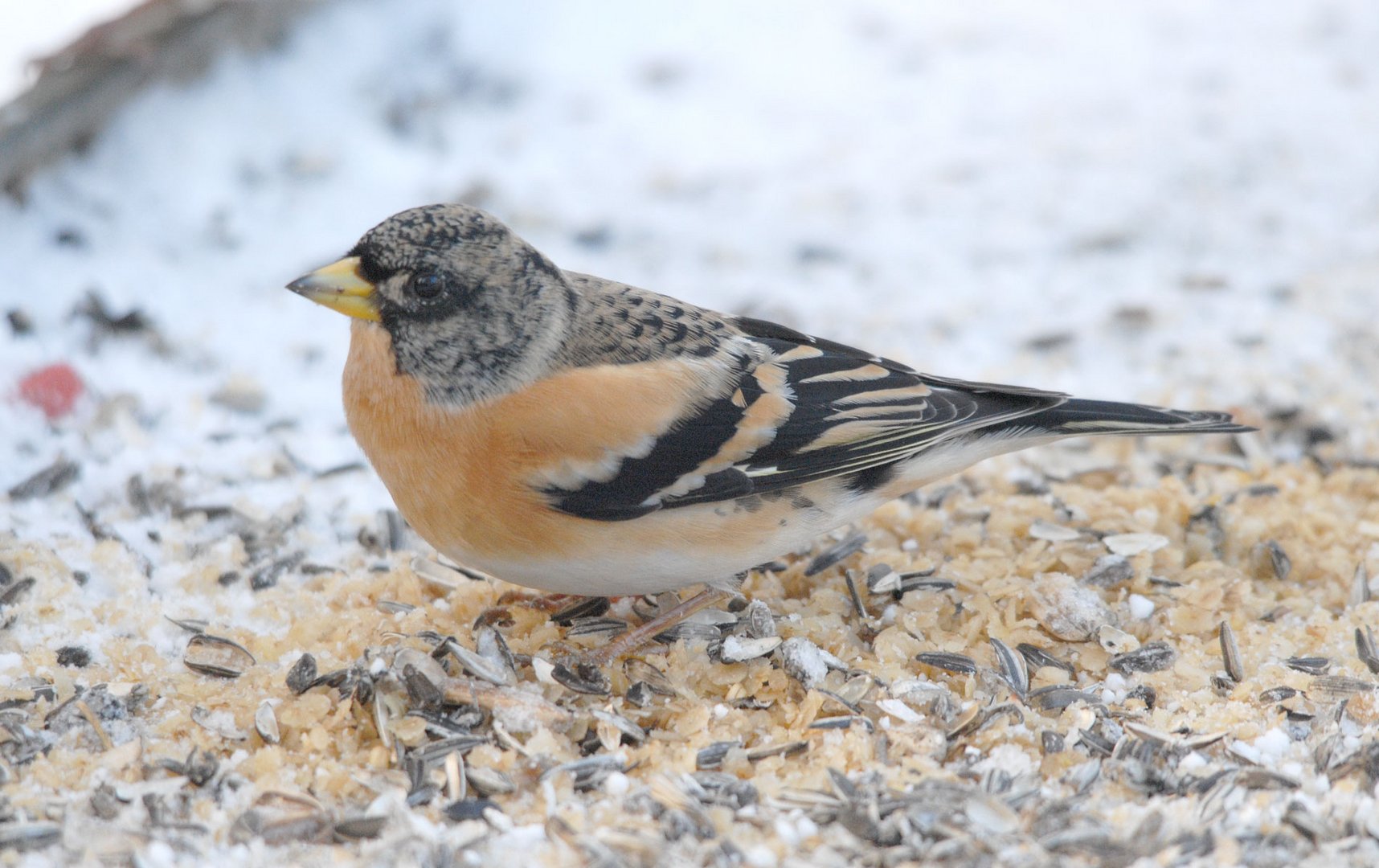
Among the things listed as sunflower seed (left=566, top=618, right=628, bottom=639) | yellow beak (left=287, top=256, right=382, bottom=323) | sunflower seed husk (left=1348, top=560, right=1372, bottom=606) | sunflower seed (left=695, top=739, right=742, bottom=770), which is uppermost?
yellow beak (left=287, top=256, right=382, bottom=323)

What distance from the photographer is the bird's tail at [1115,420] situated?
2.99m

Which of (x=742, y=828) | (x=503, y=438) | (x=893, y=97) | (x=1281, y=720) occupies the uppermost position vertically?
(x=893, y=97)

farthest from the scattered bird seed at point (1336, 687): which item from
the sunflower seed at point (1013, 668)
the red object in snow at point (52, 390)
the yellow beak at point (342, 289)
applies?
the red object in snow at point (52, 390)

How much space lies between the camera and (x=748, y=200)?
5445mm

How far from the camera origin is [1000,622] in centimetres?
302

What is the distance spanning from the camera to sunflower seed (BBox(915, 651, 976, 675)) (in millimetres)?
2826

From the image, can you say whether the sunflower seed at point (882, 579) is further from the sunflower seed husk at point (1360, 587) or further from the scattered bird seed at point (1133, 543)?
the sunflower seed husk at point (1360, 587)

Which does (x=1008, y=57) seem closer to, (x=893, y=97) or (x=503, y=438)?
(x=893, y=97)

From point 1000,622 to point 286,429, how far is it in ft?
7.34

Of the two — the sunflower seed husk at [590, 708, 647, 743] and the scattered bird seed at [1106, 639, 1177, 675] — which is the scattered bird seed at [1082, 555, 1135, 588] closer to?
the scattered bird seed at [1106, 639, 1177, 675]

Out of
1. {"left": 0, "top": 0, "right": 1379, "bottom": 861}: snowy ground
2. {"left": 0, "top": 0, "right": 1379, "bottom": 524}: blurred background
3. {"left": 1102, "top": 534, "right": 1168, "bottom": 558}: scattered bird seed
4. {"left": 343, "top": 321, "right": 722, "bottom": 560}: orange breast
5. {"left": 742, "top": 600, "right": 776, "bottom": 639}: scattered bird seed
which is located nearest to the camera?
{"left": 343, "top": 321, "right": 722, "bottom": 560}: orange breast

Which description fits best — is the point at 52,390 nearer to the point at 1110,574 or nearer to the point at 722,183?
the point at 722,183

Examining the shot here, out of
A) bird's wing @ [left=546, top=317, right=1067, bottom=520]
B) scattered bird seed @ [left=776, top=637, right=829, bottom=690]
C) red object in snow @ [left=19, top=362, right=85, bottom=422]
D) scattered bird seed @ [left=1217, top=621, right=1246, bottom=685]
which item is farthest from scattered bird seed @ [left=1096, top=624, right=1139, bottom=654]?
red object in snow @ [left=19, top=362, right=85, bottom=422]

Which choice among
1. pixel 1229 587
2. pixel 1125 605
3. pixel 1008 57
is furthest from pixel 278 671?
pixel 1008 57
